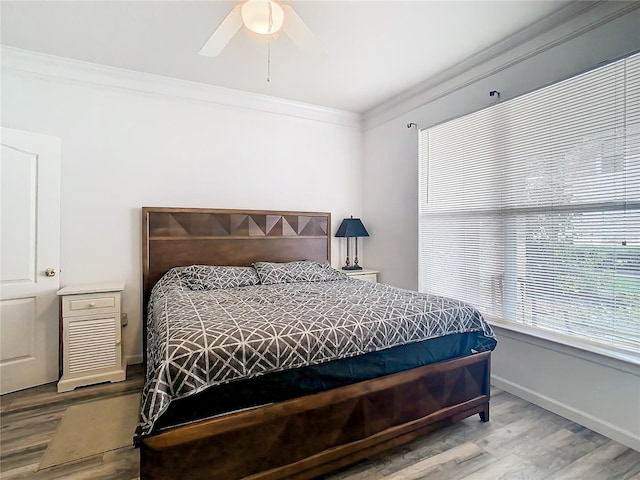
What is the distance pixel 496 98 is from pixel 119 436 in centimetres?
372

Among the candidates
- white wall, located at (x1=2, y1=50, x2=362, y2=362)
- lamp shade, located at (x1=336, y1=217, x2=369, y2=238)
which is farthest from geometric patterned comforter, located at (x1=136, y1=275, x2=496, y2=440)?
lamp shade, located at (x1=336, y1=217, x2=369, y2=238)

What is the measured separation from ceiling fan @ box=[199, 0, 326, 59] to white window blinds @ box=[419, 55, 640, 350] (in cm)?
173

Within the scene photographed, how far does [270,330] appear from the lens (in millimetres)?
1704

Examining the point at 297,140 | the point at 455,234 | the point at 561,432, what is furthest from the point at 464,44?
the point at 561,432

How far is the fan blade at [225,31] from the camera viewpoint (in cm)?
196

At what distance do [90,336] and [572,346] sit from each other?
3.64 meters

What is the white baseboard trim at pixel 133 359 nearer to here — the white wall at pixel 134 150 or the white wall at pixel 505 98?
the white wall at pixel 134 150

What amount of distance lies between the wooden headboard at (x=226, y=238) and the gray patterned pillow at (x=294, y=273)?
0.34m

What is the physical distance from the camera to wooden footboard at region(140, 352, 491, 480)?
4.65ft

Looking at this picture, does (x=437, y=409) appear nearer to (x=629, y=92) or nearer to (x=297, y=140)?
(x=629, y=92)

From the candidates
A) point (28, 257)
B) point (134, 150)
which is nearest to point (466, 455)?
point (28, 257)

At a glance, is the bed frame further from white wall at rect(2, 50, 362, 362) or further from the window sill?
white wall at rect(2, 50, 362, 362)

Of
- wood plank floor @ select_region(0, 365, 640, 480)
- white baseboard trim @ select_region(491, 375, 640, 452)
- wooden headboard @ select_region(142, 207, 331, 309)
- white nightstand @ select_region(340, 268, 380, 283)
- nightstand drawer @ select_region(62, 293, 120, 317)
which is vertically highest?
wooden headboard @ select_region(142, 207, 331, 309)

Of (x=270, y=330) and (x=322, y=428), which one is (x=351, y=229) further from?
(x=322, y=428)
